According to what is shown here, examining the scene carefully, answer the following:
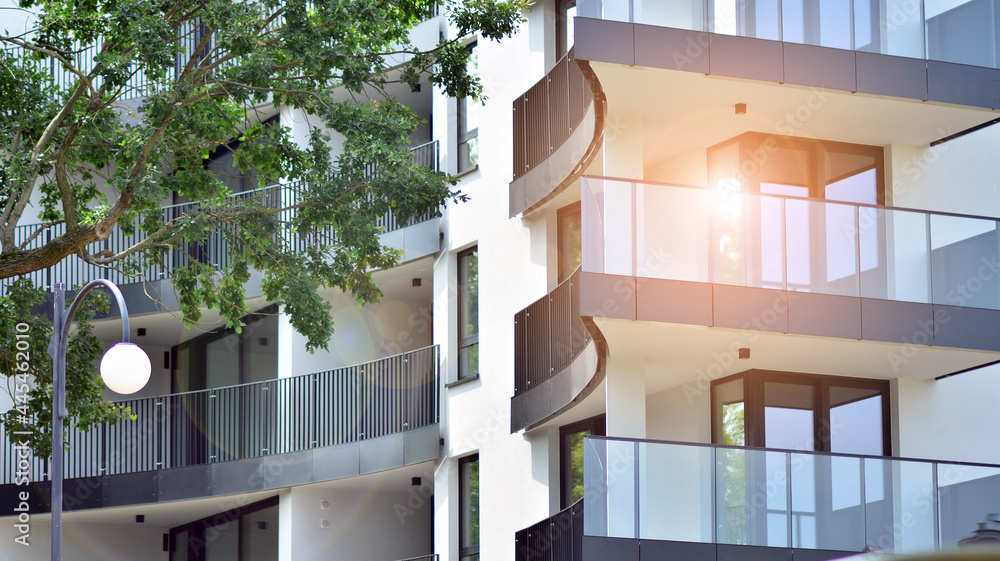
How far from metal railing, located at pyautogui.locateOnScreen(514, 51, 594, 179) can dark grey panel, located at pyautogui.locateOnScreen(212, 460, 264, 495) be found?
783cm

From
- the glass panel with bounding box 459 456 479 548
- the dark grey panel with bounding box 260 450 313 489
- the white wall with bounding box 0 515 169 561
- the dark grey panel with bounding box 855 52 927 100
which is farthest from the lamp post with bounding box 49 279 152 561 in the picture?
the white wall with bounding box 0 515 169 561

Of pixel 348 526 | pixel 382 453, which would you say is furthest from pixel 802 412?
pixel 348 526

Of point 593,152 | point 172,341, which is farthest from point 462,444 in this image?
point 172,341

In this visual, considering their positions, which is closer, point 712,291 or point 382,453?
point 712,291

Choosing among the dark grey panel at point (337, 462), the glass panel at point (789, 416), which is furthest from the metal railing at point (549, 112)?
the dark grey panel at point (337, 462)

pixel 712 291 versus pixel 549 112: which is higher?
pixel 549 112

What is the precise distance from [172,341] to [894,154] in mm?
17265

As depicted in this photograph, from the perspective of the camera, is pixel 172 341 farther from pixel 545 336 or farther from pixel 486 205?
pixel 545 336

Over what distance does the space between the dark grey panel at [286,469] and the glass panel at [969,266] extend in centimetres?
1165

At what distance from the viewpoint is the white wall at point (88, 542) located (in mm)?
26375

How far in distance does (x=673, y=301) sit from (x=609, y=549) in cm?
Answer: 292

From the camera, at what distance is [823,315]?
52.4 ft

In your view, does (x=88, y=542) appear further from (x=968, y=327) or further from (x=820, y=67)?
(x=968, y=327)

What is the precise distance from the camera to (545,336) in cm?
1859
